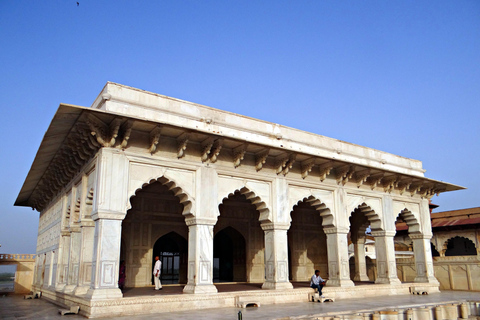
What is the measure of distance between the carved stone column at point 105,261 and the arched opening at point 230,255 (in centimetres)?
775

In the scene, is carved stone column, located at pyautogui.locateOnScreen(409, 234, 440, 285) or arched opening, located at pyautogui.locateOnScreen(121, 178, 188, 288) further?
carved stone column, located at pyautogui.locateOnScreen(409, 234, 440, 285)

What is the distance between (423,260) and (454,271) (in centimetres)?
279

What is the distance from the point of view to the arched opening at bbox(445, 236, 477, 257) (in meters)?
22.2

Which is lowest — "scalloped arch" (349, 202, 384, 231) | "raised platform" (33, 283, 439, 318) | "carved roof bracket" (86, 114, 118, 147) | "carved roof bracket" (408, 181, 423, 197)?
"raised platform" (33, 283, 439, 318)

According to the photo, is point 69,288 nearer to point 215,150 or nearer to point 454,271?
point 215,150

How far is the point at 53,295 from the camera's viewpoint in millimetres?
13188

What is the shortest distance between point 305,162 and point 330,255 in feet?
10.8

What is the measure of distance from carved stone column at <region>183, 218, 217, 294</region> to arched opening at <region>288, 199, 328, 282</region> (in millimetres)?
7504

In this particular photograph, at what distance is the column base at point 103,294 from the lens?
8569mm

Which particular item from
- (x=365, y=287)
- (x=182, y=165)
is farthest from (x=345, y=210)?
(x=182, y=165)

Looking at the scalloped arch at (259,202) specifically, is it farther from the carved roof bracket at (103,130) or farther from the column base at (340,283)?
the carved roof bracket at (103,130)

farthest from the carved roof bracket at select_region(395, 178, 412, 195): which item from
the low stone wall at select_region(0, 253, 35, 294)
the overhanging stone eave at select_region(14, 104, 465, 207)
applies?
the low stone wall at select_region(0, 253, 35, 294)

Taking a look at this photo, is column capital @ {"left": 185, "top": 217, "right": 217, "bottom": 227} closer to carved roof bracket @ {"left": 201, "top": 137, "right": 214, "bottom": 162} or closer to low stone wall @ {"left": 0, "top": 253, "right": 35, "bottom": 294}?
carved roof bracket @ {"left": 201, "top": 137, "right": 214, "bottom": 162}

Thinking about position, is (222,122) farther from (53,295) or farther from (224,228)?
(53,295)
